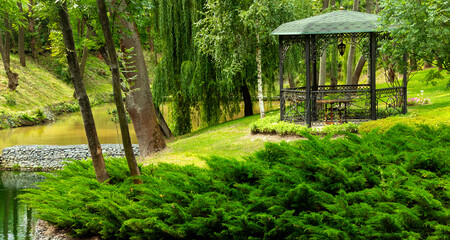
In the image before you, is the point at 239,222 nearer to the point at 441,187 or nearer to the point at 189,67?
the point at 441,187

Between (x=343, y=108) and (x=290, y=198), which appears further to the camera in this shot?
(x=343, y=108)

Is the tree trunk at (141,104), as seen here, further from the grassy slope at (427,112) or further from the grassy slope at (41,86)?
the grassy slope at (41,86)

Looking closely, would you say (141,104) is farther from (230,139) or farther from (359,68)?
(359,68)

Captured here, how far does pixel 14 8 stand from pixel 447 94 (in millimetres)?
17660

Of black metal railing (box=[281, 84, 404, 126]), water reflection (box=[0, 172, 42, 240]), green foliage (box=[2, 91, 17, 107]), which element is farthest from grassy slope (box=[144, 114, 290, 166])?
green foliage (box=[2, 91, 17, 107])

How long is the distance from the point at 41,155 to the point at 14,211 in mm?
6994

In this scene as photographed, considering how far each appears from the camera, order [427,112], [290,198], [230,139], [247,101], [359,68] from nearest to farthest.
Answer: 1. [290,198]
2. [427,112]
3. [230,139]
4. [359,68]
5. [247,101]

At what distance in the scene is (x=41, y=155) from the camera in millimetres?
18719

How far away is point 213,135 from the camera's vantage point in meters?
16.3

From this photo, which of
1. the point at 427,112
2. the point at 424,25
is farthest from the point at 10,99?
the point at 424,25

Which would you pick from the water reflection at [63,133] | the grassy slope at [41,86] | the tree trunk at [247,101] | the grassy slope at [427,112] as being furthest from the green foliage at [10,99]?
the grassy slope at [427,112]

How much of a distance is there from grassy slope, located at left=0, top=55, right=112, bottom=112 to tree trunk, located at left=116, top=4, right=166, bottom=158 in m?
12.6

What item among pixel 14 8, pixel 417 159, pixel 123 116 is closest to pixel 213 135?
pixel 14 8

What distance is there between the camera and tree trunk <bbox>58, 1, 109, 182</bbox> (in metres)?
6.50
